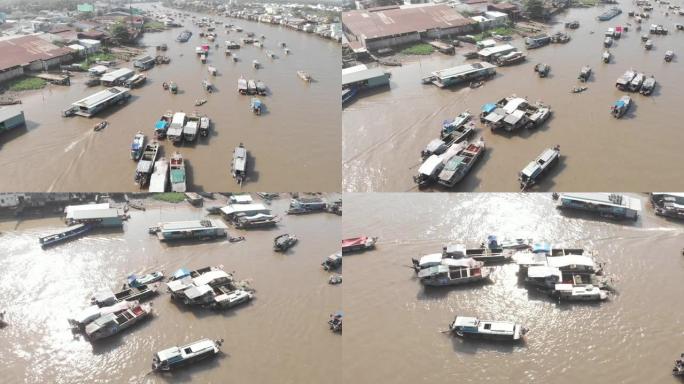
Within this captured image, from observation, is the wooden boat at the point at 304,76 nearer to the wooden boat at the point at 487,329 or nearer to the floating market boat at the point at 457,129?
the floating market boat at the point at 457,129

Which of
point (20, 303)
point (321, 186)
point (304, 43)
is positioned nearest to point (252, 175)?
point (321, 186)

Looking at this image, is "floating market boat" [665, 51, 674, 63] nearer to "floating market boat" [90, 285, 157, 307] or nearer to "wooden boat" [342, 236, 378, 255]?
"wooden boat" [342, 236, 378, 255]

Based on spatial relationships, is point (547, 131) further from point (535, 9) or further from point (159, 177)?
point (535, 9)

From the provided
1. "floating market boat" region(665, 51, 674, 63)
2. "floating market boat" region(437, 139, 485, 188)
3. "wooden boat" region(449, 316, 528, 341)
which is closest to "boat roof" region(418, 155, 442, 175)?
"floating market boat" region(437, 139, 485, 188)

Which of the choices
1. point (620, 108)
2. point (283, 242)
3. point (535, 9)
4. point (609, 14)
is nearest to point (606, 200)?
point (620, 108)

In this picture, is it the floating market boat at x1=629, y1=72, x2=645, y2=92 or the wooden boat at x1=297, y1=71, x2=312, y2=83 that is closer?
the floating market boat at x1=629, y1=72, x2=645, y2=92

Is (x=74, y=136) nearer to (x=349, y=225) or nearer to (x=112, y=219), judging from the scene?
(x=112, y=219)
